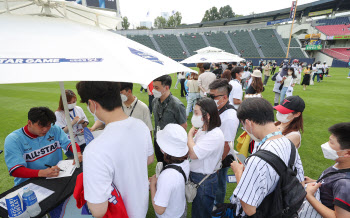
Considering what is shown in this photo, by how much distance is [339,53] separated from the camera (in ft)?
129

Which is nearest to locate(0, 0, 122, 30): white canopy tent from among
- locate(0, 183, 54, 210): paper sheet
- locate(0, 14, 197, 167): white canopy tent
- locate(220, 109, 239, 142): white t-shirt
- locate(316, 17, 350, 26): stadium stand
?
locate(0, 14, 197, 167): white canopy tent

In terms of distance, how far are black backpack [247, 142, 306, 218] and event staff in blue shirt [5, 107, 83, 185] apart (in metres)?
2.60

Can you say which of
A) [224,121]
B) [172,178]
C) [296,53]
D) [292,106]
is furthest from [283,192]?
[296,53]

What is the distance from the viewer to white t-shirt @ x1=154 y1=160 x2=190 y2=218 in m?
1.76

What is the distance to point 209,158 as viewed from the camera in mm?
2291

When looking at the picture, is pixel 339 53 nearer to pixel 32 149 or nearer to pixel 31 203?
pixel 32 149

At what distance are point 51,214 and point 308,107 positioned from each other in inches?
452

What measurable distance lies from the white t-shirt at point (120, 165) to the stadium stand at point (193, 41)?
4634 cm

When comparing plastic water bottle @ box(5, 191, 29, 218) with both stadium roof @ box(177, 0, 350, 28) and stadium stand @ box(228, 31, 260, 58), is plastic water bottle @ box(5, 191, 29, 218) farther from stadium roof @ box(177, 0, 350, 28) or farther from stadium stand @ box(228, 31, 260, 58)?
stadium roof @ box(177, 0, 350, 28)

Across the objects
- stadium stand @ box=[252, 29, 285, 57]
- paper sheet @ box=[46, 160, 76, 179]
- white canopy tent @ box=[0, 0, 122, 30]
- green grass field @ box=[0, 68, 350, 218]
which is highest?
stadium stand @ box=[252, 29, 285, 57]

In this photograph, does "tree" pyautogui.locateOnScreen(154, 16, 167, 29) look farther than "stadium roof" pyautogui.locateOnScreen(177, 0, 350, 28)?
Yes

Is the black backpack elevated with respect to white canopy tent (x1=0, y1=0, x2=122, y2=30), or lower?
lower

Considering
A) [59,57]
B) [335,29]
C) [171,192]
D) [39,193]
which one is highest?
[335,29]

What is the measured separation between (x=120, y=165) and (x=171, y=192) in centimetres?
66
